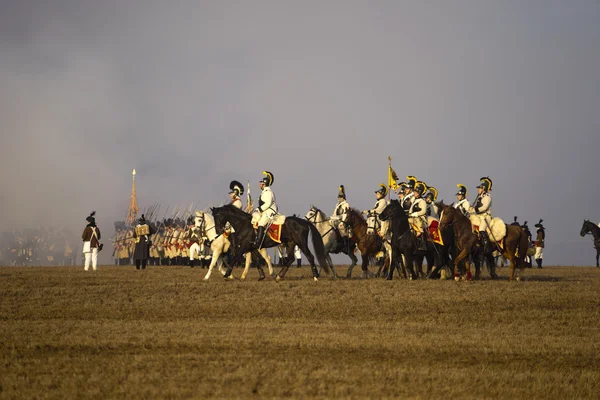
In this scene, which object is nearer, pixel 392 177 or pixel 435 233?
pixel 435 233

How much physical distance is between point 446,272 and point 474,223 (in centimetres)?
414

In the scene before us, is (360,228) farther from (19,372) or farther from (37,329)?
(19,372)

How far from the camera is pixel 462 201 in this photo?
1091 inches

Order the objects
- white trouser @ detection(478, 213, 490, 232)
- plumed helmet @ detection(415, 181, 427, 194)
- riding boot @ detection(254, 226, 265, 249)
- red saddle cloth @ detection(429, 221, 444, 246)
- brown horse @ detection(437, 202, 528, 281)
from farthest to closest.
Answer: plumed helmet @ detection(415, 181, 427, 194) → white trouser @ detection(478, 213, 490, 232) → red saddle cloth @ detection(429, 221, 444, 246) → riding boot @ detection(254, 226, 265, 249) → brown horse @ detection(437, 202, 528, 281)

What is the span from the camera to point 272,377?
10.1m

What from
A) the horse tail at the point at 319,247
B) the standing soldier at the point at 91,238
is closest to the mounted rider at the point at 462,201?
the horse tail at the point at 319,247

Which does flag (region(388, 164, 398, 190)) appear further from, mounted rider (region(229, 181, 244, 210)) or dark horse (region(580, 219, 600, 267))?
dark horse (region(580, 219, 600, 267))

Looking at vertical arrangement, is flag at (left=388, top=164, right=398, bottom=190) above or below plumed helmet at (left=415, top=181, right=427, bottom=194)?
above

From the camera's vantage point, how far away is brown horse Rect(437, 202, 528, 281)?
24.6 m

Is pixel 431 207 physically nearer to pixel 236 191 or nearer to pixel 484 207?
pixel 484 207

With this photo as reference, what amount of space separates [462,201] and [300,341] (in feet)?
51.5

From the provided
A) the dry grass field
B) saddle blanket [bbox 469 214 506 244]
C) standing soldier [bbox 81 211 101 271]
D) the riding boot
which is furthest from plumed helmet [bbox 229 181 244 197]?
standing soldier [bbox 81 211 101 271]

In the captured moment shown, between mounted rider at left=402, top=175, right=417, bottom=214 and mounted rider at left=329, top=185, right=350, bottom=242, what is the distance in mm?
2142

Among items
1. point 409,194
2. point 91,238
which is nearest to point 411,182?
point 409,194
